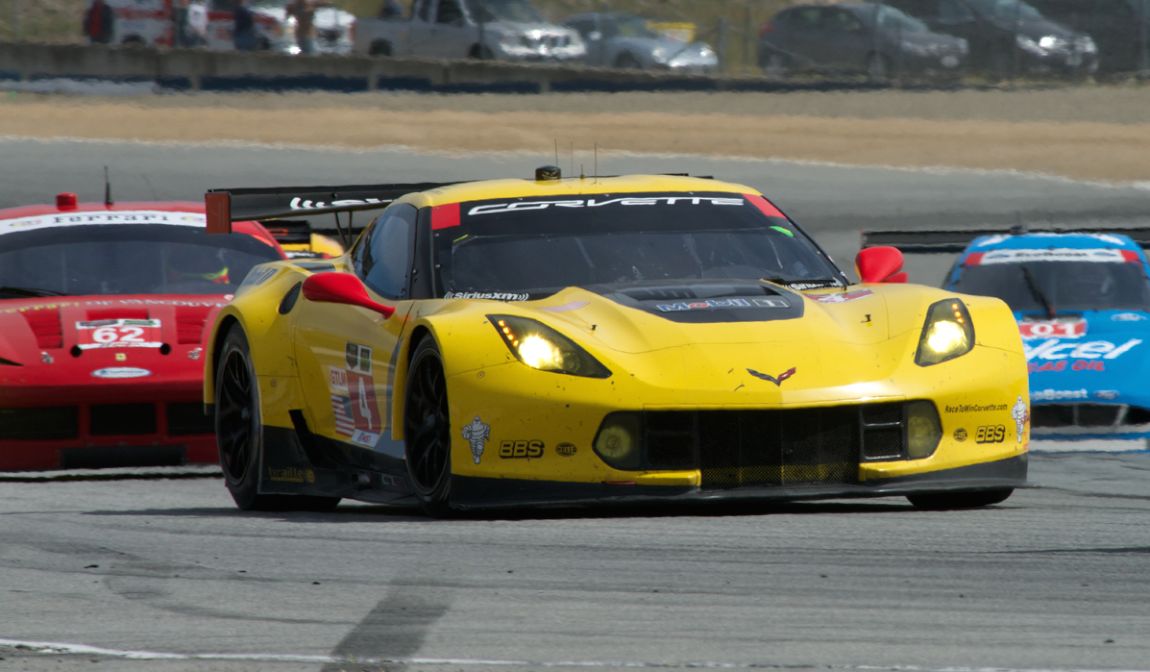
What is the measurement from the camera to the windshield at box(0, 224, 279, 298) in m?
11.3

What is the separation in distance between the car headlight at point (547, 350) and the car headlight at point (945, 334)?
1.02 m

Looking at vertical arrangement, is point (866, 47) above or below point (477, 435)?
above

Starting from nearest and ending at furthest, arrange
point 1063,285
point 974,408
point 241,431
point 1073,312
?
point 974,408 → point 241,431 → point 1073,312 → point 1063,285

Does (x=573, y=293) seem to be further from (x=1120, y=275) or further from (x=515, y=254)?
(x=1120, y=275)

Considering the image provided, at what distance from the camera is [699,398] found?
696 centimetres

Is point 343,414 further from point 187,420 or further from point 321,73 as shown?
point 321,73

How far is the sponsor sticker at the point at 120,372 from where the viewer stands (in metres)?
10.4

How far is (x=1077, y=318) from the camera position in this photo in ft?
42.0

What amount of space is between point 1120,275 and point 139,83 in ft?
56.5

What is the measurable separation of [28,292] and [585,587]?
6.07 m

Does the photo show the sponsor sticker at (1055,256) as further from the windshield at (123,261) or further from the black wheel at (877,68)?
the black wheel at (877,68)

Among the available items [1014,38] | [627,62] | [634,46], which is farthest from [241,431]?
[1014,38]

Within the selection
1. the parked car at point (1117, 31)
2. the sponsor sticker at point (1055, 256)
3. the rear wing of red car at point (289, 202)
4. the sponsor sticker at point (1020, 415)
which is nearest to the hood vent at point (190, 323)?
the rear wing of red car at point (289, 202)

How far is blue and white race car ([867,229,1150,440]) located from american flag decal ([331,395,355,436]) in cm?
481
